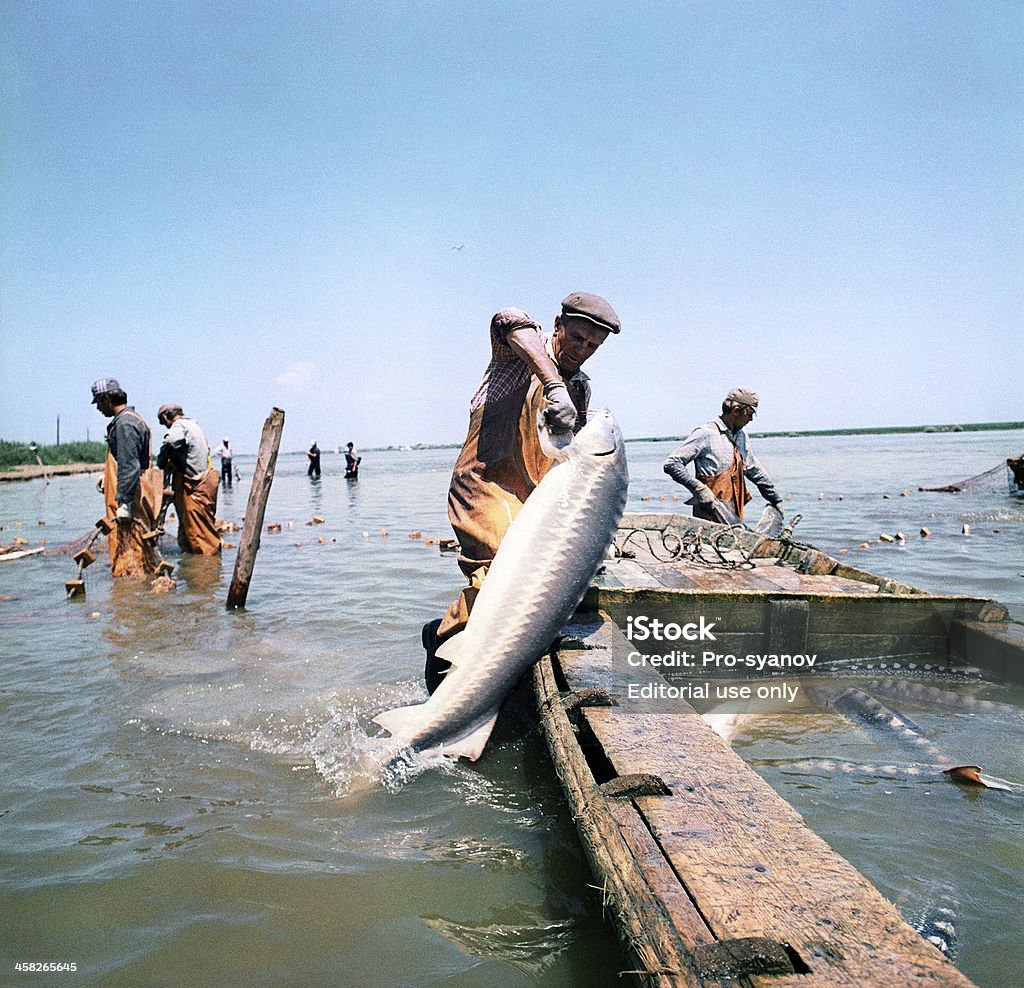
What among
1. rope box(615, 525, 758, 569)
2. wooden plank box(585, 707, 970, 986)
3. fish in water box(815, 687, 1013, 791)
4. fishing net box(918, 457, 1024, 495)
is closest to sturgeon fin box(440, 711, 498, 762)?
wooden plank box(585, 707, 970, 986)

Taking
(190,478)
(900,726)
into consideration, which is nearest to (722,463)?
(900,726)

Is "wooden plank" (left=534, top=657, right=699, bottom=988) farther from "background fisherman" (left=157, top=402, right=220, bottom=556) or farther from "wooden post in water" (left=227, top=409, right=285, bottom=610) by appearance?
"background fisherman" (left=157, top=402, right=220, bottom=556)

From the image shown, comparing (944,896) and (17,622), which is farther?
(17,622)

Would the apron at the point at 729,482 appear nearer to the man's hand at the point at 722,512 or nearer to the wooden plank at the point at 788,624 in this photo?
the man's hand at the point at 722,512

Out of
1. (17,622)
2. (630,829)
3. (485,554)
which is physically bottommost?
(17,622)

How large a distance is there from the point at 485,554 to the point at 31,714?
10.5 ft

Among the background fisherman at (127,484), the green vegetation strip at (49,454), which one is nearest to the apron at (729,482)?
the background fisherman at (127,484)

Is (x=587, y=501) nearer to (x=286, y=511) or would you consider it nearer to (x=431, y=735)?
(x=431, y=735)

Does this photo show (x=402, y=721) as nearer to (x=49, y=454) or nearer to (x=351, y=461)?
(x=351, y=461)

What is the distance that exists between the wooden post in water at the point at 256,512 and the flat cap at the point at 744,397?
16.7ft

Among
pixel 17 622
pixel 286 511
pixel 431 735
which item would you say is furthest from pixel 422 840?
pixel 286 511

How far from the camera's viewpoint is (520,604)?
350cm

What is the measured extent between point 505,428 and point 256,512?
5106 mm

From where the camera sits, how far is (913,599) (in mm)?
5066
